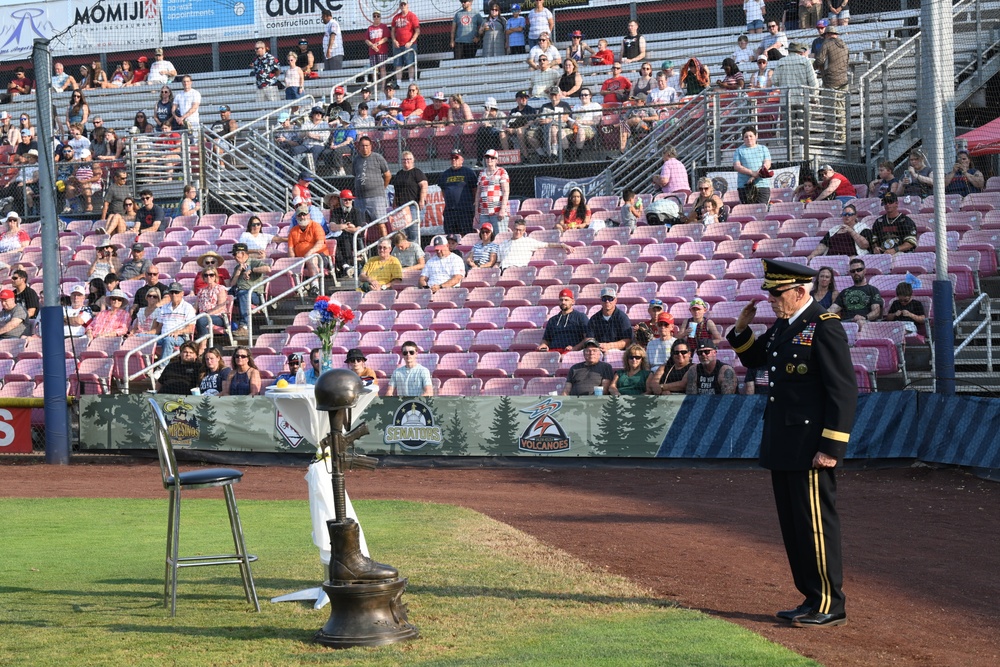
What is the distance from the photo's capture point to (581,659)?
20.8 feet

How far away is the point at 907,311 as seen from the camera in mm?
15250

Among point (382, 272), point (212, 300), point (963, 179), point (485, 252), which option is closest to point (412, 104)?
point (382, 272)

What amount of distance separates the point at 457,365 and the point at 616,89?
8.78 metres

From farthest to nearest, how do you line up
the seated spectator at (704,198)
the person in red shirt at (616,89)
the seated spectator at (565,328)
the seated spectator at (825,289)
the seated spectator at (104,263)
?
the person in red shirt at (616,89)
the seated spectator at (104,263)
the seated spectator at (704,198)
the seated spectator at (565,328)
the seated spectator at (825,289)

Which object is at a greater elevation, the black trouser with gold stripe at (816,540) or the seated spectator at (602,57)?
the seated spectator at (602,57)

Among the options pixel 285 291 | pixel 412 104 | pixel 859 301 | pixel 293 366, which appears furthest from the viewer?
pixel 412 104

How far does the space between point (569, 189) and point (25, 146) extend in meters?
Result: 13.2

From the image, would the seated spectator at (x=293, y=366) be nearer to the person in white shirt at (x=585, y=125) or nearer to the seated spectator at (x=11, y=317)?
the seated spectator at (x=11, y=317)

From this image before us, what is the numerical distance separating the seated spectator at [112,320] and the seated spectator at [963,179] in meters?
12.8

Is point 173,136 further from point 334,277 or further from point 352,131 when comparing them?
point 334,277

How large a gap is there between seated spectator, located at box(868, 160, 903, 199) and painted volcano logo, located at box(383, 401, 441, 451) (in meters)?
7.21

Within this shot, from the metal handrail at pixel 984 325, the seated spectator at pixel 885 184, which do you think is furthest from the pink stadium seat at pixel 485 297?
the metal handrail at pixel 984 325

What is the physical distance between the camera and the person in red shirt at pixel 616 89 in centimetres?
2345

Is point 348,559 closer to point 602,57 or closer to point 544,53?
point 544,53
